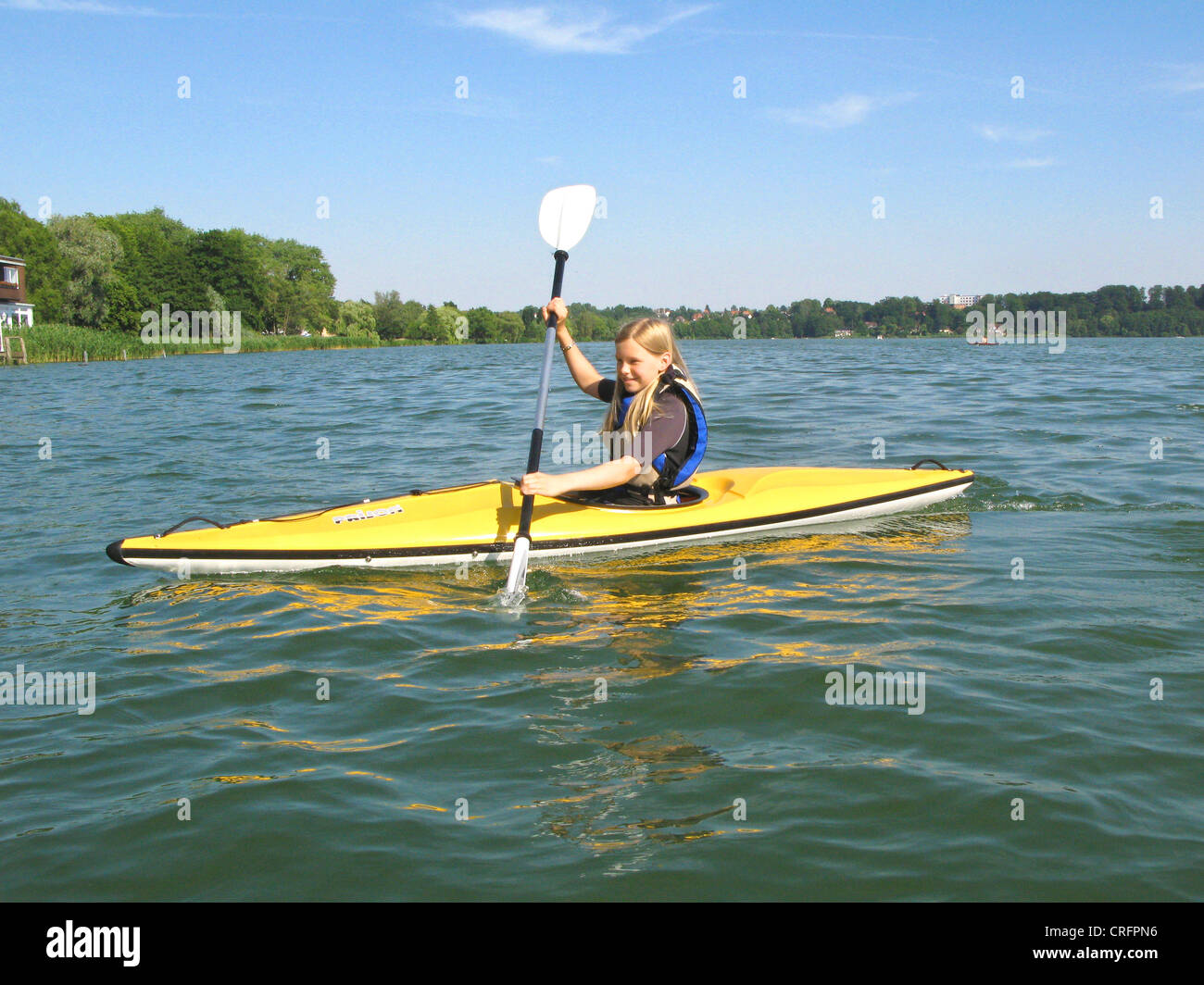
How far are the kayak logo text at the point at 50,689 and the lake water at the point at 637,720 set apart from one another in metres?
0.05

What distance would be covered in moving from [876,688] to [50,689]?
2.99 metres

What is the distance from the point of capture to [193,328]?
48125mm

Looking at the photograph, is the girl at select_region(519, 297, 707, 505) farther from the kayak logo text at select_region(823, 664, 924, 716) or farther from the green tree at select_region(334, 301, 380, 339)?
the green tree at select_region(334, 301, 380, 339)

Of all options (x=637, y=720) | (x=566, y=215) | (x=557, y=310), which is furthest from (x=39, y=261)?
(x=637, y=720)

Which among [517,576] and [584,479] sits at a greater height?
[584,479]

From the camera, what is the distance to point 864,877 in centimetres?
226

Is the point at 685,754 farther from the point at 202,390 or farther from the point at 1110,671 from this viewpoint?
the point at 202,390

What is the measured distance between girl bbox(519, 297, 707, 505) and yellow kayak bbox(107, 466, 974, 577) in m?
0.27

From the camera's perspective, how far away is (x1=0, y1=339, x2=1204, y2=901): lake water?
2.33 m

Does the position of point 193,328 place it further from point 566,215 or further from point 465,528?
point 465,528

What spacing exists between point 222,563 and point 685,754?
2.84 m

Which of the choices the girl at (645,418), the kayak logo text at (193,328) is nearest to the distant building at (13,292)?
the kayak logo text at (193,328)
